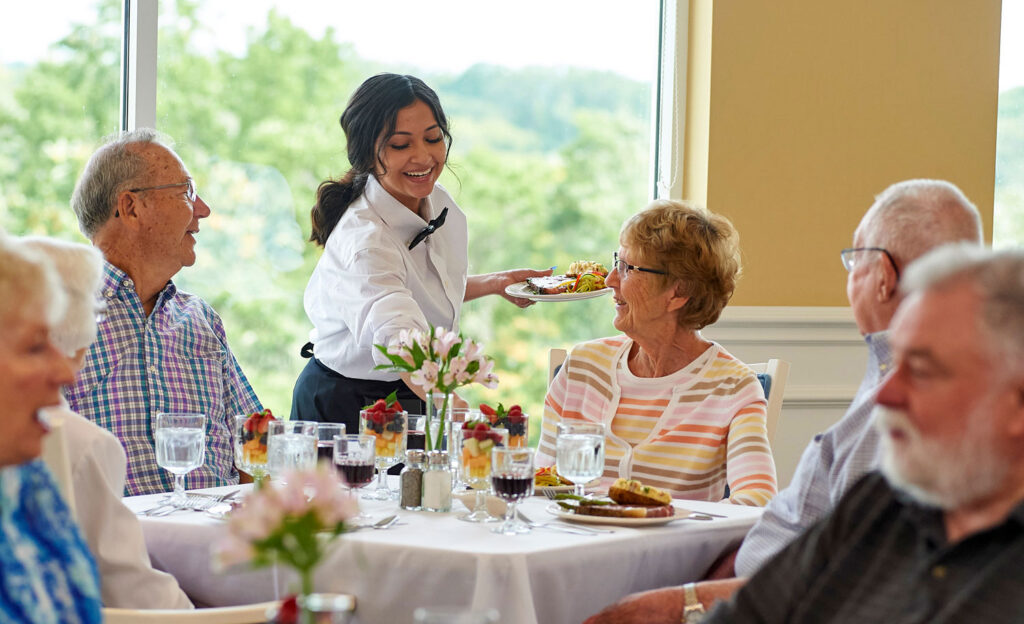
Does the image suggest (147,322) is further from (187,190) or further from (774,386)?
(774,386)

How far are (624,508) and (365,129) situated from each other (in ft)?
5.44

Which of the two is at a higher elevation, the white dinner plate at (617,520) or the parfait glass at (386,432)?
the parfait glass at (386,432)

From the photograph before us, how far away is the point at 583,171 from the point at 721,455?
2.19 meters

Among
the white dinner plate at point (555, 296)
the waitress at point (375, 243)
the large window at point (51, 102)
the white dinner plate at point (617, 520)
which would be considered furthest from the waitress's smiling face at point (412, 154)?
the white dinner plate at point (617, 520)

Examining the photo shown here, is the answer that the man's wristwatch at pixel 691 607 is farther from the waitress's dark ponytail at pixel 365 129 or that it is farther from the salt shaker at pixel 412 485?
the waitress's dark ponytail at pixel 365 129

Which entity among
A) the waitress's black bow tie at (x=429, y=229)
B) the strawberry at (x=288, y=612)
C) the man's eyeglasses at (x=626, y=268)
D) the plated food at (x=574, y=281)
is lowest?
the strawberry at (x=288, y=612)

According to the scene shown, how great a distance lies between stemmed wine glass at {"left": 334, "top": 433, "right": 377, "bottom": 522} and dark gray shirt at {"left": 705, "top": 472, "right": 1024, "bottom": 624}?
0.87 metres

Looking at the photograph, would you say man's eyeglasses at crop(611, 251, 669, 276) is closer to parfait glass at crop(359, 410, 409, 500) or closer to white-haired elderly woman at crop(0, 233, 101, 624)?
parfait glass at crop(359, 410, 409, 500)

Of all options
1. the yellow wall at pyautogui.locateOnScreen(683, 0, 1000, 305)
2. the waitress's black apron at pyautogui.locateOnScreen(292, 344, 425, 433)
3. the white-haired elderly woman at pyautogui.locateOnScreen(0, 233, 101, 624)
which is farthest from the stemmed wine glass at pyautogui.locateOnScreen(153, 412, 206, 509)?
the yellow wall at pyautogui.locateOnScreen(683, 0, 1000, 305)

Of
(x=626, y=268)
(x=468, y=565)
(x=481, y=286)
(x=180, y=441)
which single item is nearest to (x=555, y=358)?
(x=626, y=268)

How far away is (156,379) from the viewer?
2.88 meters

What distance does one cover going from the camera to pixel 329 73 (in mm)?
4215

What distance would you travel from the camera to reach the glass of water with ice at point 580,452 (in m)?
2.25

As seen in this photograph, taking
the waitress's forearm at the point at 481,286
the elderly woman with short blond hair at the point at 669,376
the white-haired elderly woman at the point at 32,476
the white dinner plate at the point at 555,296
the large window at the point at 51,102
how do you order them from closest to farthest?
the white-haired elderly woman at the point at 32,476 → the elderly woman with short blond hair at the point at 669,376 → the white dinner plate at the point at 555,296 → the large window at the point at 51,102 → the waitress's forearm at the point at 481,286
